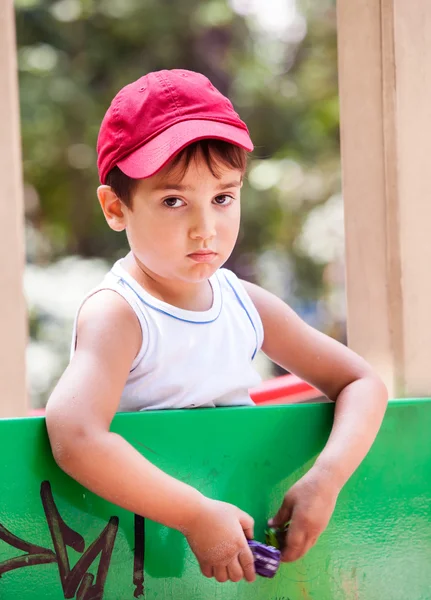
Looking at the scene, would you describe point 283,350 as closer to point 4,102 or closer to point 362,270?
point 362,270

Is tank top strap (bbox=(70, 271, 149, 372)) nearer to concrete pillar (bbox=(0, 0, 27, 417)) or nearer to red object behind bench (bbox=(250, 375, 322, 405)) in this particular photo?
concrete pillar (bbox=(0, 0, 27, 417))

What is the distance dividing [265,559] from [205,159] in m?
0.72

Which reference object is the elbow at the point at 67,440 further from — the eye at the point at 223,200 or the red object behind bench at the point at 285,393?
the red object behind bench at the point at 285,393

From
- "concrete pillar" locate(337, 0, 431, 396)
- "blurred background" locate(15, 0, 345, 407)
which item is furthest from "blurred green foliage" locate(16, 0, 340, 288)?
"concrete pillar" locate(337, 0, 431, 396)

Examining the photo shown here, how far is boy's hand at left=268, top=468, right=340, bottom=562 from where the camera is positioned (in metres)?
1.57

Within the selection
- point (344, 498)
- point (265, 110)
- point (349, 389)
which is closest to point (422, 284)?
point (349, 389)

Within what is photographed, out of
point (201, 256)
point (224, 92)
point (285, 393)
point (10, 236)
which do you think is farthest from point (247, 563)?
point (224, 92)

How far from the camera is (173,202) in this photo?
1645mm

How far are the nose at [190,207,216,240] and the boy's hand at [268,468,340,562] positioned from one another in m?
0.47

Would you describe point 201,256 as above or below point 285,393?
below

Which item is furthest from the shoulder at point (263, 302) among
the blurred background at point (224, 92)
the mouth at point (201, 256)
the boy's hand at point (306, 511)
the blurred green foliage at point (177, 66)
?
the blurred green foliage at point (177, 66)

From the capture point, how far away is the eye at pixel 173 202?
1.64 m

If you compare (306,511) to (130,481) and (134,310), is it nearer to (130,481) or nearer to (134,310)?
(130,481)

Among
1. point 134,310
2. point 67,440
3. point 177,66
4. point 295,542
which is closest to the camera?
point 67,440
